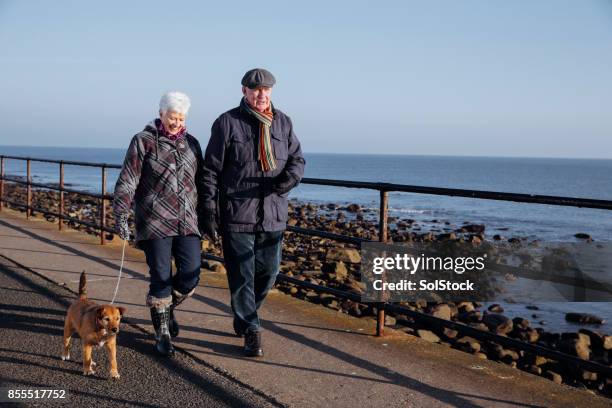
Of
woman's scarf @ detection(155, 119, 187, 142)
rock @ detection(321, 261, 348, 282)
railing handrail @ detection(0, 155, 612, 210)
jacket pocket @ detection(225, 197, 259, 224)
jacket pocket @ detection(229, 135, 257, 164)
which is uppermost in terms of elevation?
woman's scarf @ detection(155, 119, 187, 142)

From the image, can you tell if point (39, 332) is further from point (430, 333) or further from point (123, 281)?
point (430, 333)

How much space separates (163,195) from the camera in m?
4.43

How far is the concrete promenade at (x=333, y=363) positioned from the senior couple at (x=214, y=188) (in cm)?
33

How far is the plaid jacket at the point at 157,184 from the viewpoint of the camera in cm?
436

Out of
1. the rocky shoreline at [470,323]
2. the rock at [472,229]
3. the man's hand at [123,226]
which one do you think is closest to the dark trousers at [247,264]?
the man's hand at [123,226]

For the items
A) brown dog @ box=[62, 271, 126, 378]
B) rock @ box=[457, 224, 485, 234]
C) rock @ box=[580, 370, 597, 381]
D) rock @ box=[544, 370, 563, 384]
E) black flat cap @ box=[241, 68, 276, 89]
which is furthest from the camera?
rock @ box=[457, 224, 485, 234]

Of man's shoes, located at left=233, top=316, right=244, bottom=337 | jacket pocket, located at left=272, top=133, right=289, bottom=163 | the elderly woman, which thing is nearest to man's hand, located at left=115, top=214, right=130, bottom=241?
the elderly woman

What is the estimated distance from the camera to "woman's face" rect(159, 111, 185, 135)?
14.4 ft

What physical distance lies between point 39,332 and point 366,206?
3656 centimetres

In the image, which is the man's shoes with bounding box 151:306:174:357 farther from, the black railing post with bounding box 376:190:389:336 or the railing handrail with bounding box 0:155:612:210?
the railing handrail with bounding box 0:155:612:210

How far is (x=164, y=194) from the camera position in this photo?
174 inches

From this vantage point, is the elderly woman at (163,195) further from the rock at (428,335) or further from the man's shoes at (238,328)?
the rock at (428,335)

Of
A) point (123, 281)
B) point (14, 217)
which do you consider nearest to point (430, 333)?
point (123, 281)

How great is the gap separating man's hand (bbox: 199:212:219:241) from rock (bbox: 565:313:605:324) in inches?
321
